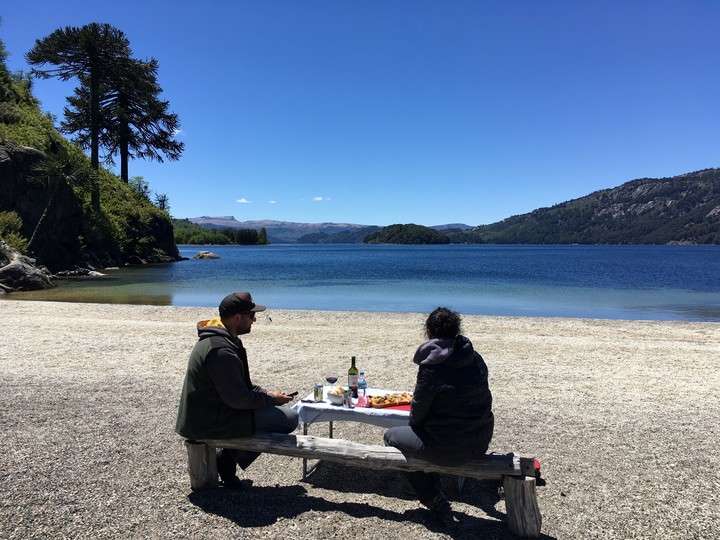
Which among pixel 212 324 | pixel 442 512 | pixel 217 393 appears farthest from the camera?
pixel 212 324

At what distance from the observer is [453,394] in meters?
3.97

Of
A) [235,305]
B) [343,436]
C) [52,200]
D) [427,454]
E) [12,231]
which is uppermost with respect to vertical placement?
[52,200]

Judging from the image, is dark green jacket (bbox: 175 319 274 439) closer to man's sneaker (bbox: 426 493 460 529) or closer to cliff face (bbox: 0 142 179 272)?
man's sneaker (bbox: 426 493 460 529)

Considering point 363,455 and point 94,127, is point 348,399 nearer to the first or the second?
point 363,455

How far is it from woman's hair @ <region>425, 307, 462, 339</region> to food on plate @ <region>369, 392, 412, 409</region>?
1571mm

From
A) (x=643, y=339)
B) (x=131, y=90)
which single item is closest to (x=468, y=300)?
(x=643, y=339)

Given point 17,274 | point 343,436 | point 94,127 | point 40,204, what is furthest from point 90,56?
point 343,436

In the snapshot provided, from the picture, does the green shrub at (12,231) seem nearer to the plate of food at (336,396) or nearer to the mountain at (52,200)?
the mountain at (52,200)

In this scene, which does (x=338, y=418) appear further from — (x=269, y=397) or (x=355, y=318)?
(x=355, y=318)

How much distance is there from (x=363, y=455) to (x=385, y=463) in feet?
0.64

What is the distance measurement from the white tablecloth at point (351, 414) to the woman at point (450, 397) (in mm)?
931

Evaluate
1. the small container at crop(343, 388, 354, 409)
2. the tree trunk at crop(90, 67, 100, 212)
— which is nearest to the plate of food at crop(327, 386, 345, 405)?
the small container at crop(343, 388, 354, 409)

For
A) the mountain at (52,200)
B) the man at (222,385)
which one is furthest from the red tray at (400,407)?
the mountain at (52,200)

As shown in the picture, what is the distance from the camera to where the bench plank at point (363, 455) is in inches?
156
